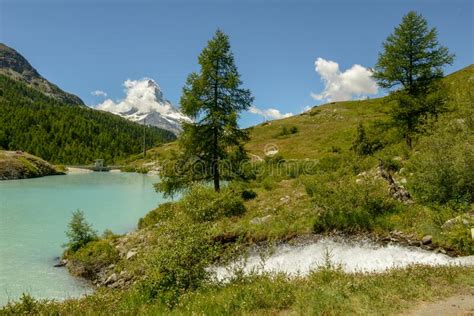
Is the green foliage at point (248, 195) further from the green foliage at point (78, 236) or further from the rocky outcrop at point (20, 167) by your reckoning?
the rocky outcrop at point (20, 167)

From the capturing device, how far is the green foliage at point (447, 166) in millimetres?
17531

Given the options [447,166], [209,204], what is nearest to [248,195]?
[209,204]

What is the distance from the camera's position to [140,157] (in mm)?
152375

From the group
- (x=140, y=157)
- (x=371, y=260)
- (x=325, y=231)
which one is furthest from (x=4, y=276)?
(x=140, y=157)

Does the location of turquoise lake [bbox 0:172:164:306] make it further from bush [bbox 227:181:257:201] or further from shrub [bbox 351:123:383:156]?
shrub [bbox 351:123:383:156]

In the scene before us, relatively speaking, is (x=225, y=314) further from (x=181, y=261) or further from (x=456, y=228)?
(x=456, y=228)

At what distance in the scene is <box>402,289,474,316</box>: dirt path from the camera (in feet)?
25.2

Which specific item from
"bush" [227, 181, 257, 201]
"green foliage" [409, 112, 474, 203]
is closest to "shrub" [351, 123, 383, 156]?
"bush" [227, 181, 257, 201]

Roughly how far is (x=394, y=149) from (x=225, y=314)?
30.7 m

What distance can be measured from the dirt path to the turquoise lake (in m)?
14.9

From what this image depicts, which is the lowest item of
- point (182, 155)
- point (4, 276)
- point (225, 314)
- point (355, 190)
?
point (4, 276)

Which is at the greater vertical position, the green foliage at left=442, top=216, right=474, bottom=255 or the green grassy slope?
the green grassy slope

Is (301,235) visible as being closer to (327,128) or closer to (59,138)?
(327,128)

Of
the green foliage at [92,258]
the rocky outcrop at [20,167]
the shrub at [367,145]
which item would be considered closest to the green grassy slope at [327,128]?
the shrub at [367,145]
